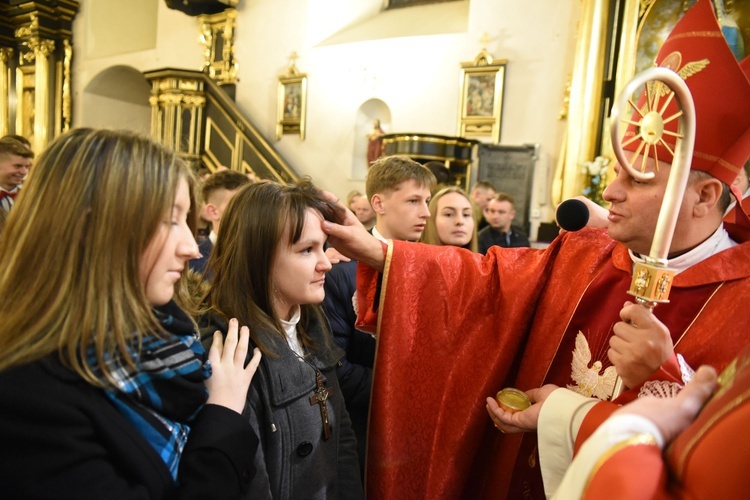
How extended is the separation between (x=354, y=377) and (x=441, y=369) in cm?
34

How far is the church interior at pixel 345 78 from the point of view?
22.5ft

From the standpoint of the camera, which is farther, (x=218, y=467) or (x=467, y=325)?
(x=467, y=325)

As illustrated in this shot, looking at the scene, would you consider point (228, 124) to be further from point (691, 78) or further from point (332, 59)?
point (691, 78)

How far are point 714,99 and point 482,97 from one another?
21.9 ft

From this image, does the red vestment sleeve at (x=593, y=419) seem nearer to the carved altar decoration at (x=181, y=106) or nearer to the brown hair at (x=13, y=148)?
the brown hair at (x=13, y=148)

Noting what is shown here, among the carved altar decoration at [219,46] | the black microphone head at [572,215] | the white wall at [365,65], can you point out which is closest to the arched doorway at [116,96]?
the white wall at [365,65]

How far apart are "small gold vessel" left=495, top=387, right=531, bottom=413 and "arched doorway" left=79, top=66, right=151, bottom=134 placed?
11745mm

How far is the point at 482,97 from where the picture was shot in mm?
7754

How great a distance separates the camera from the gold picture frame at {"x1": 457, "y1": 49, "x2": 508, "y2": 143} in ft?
25.0

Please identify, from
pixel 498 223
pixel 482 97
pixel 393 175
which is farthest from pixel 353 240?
pixel 482 97

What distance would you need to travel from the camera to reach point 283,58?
9.66 m

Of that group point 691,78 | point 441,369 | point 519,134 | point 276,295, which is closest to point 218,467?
point 276,295

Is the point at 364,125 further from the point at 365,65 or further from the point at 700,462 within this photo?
the point at 700,462

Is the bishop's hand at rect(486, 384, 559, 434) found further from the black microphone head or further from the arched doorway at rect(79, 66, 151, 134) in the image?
the arched doorway at rect(79, 66, 151, 134)
